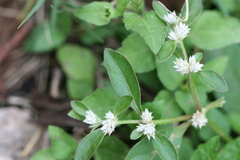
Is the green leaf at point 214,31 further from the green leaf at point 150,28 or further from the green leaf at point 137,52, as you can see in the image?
the green leaf at point 150,28

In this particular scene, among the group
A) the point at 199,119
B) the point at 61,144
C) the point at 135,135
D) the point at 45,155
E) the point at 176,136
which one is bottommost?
the point at 45,155

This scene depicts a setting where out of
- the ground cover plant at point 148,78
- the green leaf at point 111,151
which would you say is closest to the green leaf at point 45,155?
the ground cover plant at point 148,78

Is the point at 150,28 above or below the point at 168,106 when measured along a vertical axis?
above

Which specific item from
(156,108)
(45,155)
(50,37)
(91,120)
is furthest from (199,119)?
(50,37)

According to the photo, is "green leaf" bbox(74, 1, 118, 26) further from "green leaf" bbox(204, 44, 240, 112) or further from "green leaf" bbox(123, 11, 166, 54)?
"green leaf" bbox(204, 44, 240, 112)

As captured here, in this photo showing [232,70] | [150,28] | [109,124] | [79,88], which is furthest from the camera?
[79,88]

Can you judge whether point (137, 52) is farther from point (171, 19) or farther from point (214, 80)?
point (214, 80)

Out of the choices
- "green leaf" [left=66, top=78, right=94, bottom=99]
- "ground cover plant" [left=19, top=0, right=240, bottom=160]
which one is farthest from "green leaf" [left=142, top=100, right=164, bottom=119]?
"green leaf" [left=66, top=78, right=94, bottom=99]
